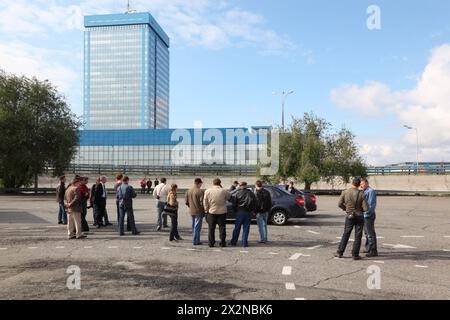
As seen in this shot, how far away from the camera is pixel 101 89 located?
547 ft

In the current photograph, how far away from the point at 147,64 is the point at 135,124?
23615mm

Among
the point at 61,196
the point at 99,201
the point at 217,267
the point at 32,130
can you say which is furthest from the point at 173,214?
the point at 32,130

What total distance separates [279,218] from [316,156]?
23720 mm

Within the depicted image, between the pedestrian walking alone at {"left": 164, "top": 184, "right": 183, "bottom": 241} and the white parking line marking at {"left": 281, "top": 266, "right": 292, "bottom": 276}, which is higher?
the pedestrian walking alone at {"left": 164, "top": 184, "right": 183, "bottom": 241}

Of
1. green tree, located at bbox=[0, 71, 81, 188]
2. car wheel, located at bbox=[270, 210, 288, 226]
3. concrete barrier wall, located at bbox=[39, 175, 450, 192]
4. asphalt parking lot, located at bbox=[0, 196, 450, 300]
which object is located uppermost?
green tree, located at bbox=[0, 71, 81, 188]

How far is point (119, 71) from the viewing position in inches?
6560

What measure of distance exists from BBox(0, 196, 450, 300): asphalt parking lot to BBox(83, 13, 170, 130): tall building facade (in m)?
156

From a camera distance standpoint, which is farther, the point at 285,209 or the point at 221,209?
the point at 285,209

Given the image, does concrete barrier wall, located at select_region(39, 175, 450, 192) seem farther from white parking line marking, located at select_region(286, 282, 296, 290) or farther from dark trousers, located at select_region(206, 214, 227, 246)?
white parking line marking, located at select_region(286, 282, 296, 290)

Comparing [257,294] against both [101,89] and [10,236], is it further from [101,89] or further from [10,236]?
[101,89]

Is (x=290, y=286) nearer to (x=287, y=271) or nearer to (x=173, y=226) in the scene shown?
(x=287, y=271)

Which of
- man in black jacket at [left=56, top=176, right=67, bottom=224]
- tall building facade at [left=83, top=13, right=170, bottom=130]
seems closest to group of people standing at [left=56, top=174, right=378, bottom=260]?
man in black jacket at [left=56, top=176, right=67, bottom=224]

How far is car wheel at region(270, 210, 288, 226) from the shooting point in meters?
15.8

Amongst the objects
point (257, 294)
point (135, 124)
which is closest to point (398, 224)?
point (257, 294)
